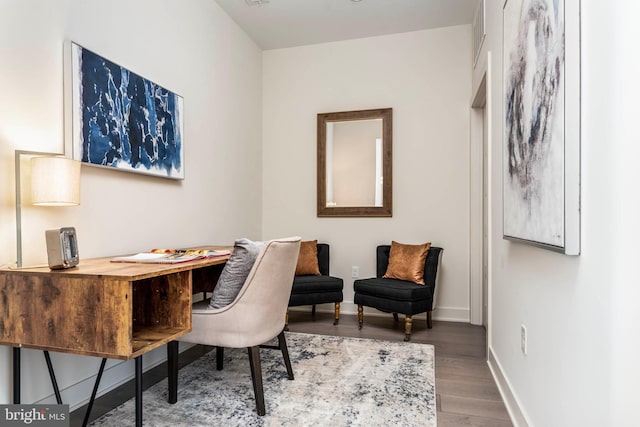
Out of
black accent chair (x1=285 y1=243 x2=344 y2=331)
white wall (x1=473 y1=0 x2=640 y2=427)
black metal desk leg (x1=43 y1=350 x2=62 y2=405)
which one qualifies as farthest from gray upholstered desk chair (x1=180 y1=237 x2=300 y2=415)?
black accent chair (x1=285 y1=243 x2=344 y2=331)

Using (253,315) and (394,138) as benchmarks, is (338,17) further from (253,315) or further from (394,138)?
(253,315)

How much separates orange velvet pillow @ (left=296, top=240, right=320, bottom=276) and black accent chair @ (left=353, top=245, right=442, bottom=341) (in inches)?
21.0

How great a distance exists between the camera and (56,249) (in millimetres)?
1496

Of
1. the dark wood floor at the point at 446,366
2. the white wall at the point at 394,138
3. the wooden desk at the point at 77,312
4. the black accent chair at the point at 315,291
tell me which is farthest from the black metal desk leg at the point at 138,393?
the white wall at the point at 394,138

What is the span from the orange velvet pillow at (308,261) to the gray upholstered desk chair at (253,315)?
182 centimetres

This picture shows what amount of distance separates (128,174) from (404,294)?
227 cm

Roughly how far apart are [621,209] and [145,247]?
248 cm

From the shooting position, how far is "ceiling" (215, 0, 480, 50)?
3.37m

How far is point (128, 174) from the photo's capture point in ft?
7.77

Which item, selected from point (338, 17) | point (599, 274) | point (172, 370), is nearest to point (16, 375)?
Result: point (172, 370)

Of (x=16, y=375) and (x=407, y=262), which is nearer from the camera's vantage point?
(x=16, y=375)

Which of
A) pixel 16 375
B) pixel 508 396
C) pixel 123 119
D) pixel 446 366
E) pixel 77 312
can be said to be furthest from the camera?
pixel 446 366

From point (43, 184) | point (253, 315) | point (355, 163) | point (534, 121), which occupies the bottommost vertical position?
point (253, 315)

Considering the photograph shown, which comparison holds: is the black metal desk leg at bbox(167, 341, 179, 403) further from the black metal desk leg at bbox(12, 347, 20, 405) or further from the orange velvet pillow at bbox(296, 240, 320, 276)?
the orange velvet pillow at bbox(296, 240, 320, 276)
